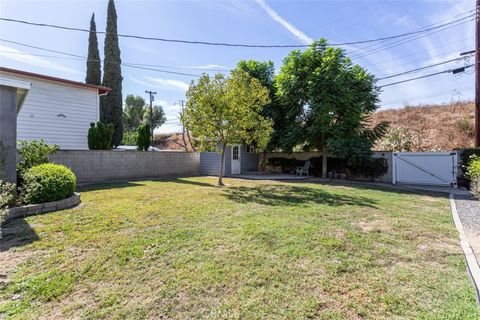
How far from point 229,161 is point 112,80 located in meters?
11.5

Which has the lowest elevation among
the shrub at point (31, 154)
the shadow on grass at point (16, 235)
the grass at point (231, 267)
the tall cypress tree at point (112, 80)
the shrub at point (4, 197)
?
the grass at point (231, 267)

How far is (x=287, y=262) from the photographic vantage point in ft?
10.8

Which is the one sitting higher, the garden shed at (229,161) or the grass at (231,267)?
the garden shed at (229,161)

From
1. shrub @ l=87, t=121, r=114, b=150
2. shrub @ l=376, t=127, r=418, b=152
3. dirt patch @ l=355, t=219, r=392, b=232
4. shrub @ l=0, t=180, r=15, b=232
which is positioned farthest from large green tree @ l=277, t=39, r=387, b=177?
shrub @ l=0, t=180, r=15, b=232

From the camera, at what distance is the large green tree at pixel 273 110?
50.6 feet

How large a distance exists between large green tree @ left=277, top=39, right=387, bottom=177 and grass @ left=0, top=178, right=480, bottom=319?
8599 mm

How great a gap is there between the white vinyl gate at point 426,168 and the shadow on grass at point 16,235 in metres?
14.1

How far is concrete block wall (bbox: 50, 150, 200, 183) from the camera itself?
10695mm

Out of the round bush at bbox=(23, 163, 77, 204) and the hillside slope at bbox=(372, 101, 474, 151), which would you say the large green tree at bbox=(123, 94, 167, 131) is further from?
the round bush at bbox=(23, 163, 77, 204)

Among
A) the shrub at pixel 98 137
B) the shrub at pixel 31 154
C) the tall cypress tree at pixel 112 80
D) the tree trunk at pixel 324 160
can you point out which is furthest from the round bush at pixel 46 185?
the tall cypress tree at pixel 112 80

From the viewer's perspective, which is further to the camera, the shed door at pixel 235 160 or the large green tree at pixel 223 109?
the shed door at pixel 235 160

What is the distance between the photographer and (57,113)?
11938 millimetres

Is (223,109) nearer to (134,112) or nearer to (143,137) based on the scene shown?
(143,137)

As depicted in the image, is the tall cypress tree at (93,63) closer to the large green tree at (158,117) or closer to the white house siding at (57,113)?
the white house siding at (57,113)
